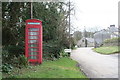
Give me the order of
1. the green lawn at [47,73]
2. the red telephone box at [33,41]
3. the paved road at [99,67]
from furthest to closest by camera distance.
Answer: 1. the red telephone box at [33,41]
2. the paved road at [99,67]
3. the green lawn at [47,73]

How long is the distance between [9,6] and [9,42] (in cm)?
209

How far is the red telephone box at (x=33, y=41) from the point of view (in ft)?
26.4

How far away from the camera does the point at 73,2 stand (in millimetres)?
17016

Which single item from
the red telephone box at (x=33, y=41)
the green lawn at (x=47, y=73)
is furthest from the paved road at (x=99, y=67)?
the red telephone box at (x=33, y=41)

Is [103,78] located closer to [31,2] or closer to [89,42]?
[31,2]

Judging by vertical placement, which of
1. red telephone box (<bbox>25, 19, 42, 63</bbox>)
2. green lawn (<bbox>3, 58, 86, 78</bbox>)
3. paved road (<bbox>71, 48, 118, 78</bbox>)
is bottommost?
paved road (<bbox>71, 48, 118, 78</bbox>)

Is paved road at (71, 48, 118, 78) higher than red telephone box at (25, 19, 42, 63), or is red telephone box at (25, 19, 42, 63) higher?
red telephone box at (25, 19, 42, 63)

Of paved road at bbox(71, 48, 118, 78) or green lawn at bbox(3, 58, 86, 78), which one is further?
paved road at bbox(71, 48, 118, 78)

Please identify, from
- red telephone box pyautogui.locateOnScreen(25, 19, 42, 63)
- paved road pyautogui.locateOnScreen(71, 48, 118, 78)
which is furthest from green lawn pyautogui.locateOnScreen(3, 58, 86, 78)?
paved road pyautogui.locateOnScreen(71, 48, 118, 78)

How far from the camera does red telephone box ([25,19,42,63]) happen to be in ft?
26.4

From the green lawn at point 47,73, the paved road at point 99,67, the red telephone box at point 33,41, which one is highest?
the red telephone box at point 33,41

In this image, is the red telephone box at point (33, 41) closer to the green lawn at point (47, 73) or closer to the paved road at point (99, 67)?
the green lawn at point (47, 73)

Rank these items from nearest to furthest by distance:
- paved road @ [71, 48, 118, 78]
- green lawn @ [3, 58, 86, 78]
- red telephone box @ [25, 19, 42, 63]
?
green lawn @ [3, 58, 86, 78] → paved road @ [71, 48, 118, 78] → red telephone box @ [25, 19, 42, 63]

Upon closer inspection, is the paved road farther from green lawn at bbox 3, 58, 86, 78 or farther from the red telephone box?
the red telephone box
